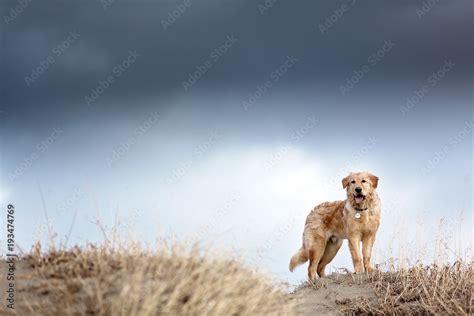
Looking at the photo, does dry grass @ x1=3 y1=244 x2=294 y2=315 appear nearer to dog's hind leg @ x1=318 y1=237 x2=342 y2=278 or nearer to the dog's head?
the dog's head

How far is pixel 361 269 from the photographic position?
11.8m

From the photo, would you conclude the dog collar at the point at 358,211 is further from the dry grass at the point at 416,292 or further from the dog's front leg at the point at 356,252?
the dry grass at the point at 416,292

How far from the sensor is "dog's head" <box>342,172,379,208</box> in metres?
11.9

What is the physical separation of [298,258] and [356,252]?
154 cm

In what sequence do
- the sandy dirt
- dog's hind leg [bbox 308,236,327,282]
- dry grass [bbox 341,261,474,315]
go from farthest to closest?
dog's hind leg [bbox 308,236,327,282] → the sandy dirt → dry grass [bbox 341,261,474,315]

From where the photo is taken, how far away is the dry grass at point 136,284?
5.94 meters

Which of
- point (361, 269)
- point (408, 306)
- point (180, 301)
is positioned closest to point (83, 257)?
point (180, 301)

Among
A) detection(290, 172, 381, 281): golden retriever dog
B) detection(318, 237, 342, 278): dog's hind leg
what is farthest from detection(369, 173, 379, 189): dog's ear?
detection(318, 237, 342, 278): dog's hind leg

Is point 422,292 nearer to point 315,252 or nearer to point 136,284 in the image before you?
point 315,252

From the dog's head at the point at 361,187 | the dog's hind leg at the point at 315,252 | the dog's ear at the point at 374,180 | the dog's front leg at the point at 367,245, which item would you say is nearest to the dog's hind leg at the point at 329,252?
the dog's hind leg at the point at 315,252

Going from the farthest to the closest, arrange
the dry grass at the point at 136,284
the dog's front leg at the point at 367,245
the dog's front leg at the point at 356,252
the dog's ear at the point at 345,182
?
the dog's ear at the point at 345,182 → the dog's front leg at the point at 367,245 → the dog's front leg at the point at 356,252 → the dry grass at the point at 136,284

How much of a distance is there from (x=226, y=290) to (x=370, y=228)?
Answer: 5.93 meters

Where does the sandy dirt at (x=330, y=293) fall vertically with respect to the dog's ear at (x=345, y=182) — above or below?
below

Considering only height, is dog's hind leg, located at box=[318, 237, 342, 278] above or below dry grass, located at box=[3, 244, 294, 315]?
above
